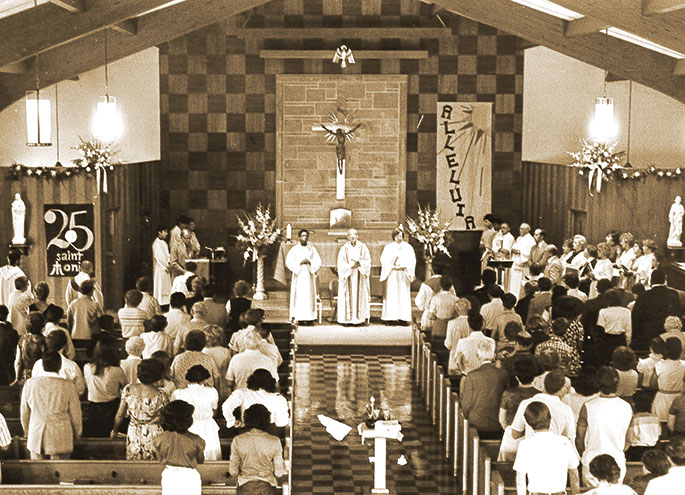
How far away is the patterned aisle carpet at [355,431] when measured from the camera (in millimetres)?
9688

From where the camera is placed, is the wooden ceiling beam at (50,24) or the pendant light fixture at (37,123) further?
the pendant light fixture at (37,123)

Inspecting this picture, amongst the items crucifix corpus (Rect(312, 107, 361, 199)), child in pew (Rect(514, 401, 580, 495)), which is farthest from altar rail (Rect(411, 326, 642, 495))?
crucifix corpus (Rect(312, 107, 361, 199))

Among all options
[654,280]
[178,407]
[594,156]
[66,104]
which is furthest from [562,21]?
[178,407]

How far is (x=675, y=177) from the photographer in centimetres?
1611

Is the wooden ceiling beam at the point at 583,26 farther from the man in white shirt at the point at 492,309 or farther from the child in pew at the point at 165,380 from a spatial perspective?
the child in pew at the point at 165,380

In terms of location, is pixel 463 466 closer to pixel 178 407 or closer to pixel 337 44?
pixel 178 407

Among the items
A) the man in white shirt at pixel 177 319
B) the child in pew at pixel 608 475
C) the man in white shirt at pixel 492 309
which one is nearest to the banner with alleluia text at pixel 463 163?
the man in white shirt at pixel 492 309

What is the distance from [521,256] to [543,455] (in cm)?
1055

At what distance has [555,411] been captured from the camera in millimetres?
7012

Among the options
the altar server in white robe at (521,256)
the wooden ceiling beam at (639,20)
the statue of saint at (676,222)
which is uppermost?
the wooden ceiling beam at (639,20)

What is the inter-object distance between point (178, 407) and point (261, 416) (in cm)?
54

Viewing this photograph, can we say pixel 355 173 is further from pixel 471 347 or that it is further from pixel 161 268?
pixel 471 347

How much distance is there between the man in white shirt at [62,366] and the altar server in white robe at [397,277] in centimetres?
785

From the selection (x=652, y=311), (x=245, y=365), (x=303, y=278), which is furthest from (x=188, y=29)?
(x=245, y=365)
